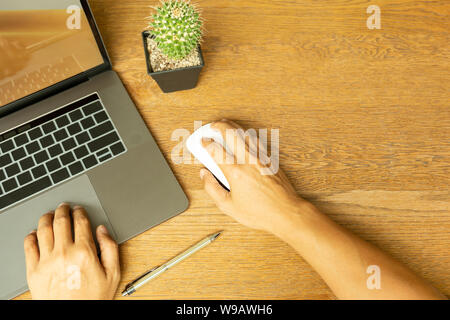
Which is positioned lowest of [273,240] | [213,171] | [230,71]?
[273,240]

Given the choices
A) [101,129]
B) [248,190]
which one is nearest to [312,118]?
[248,190]

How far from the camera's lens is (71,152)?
1.87 ft

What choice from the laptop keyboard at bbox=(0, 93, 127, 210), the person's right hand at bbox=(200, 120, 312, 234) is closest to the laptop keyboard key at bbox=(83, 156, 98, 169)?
the laptop keyboard at bbox=(0, 93, 127, 210)

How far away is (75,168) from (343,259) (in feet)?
1.71

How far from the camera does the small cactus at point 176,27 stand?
1.57ft

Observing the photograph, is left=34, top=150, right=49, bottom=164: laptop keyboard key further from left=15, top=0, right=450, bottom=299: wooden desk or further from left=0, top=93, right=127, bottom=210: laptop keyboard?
left=15, top=0, right=450, bottom=299: wooden desk

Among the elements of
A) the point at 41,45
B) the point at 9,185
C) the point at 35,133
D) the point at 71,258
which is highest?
the point at 41,45

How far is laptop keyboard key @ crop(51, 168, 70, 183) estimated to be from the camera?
56cm

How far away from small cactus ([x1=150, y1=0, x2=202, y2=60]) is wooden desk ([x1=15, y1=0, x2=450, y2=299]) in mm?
143

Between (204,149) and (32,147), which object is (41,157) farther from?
(204,149)

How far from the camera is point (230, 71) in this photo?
650 millimetres
